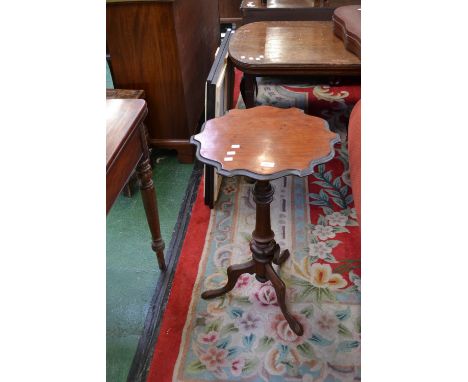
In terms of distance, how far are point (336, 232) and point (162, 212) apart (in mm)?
978

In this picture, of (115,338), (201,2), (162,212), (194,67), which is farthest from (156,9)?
(115,338)

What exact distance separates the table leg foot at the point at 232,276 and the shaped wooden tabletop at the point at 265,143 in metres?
0.54

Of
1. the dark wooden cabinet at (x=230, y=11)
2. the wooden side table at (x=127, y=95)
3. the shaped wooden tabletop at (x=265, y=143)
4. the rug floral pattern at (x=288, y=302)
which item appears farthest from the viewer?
the dark wooden cabinet at (x=230, y=11)

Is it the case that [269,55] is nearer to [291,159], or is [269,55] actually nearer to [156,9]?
[156,9]

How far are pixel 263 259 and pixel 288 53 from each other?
131cm

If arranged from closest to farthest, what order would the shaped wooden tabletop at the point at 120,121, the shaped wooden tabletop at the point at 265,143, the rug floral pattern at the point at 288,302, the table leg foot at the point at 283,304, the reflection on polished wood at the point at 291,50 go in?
the shaped wooden tabletop at the point at 120,121 → the shaped wooden tabletop at the point at 265,143 → the rug floral pattern at the point at 288,302 → the table leg foot at the point at 283,304 → the reflection on polished wood at the point at 291,50

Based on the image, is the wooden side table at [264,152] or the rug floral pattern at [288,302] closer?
the wooden side table at [264,152]

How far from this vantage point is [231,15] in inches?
208

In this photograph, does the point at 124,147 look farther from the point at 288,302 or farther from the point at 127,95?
the point at 127,95

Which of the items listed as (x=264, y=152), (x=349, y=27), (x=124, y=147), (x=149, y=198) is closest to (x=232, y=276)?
(x=149, y=198)

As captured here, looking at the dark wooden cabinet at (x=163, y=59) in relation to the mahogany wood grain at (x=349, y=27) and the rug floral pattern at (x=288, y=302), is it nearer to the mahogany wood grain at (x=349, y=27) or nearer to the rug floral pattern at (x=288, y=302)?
the rug floral pattern at (x=288, y=302)

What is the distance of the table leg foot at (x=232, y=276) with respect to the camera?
184 cm

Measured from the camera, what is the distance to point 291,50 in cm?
255

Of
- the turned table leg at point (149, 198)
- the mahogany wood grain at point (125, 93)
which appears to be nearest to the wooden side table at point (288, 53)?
the mahogany wood grain at point (125, 93)
